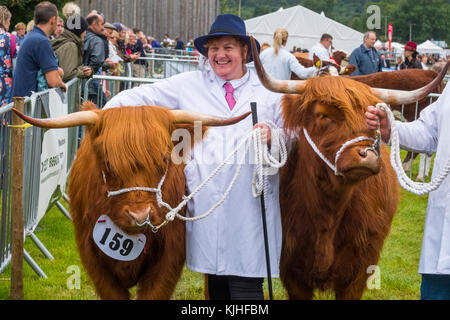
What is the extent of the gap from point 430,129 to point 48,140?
3516 millimetres

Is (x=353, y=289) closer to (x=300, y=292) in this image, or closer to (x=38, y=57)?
(x=300, y=292)

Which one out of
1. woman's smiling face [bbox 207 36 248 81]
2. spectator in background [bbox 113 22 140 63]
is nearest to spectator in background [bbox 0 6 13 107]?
spectator in background [bbox 113 22 140 63]

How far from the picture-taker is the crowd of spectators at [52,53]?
21.7 feet

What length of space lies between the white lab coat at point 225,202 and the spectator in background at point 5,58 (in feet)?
16.3

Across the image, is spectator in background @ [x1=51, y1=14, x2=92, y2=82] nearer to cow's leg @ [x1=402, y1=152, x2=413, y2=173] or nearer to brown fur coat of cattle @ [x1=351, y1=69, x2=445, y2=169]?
brown fur coat of cattle @ [x1=351, y1=69, x2=445, y2=169]

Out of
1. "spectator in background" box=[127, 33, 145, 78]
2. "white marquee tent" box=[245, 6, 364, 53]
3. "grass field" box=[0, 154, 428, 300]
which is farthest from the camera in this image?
"white marquee tent" box=[245, 6, 364, 53]

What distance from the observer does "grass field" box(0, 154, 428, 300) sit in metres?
5.07

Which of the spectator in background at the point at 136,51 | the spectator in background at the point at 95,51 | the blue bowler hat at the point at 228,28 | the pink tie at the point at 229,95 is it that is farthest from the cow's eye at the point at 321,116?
the spectator in background at the point at 136,51

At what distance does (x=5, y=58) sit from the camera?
8203 millimetres

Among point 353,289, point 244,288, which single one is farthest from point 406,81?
point 244,288

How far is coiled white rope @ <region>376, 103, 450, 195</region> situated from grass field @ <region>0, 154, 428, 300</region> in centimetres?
139

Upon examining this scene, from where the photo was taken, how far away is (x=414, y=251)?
21.9 feet

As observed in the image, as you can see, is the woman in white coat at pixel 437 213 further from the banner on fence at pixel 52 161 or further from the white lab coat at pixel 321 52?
the white lab coat at pixel 321 52
